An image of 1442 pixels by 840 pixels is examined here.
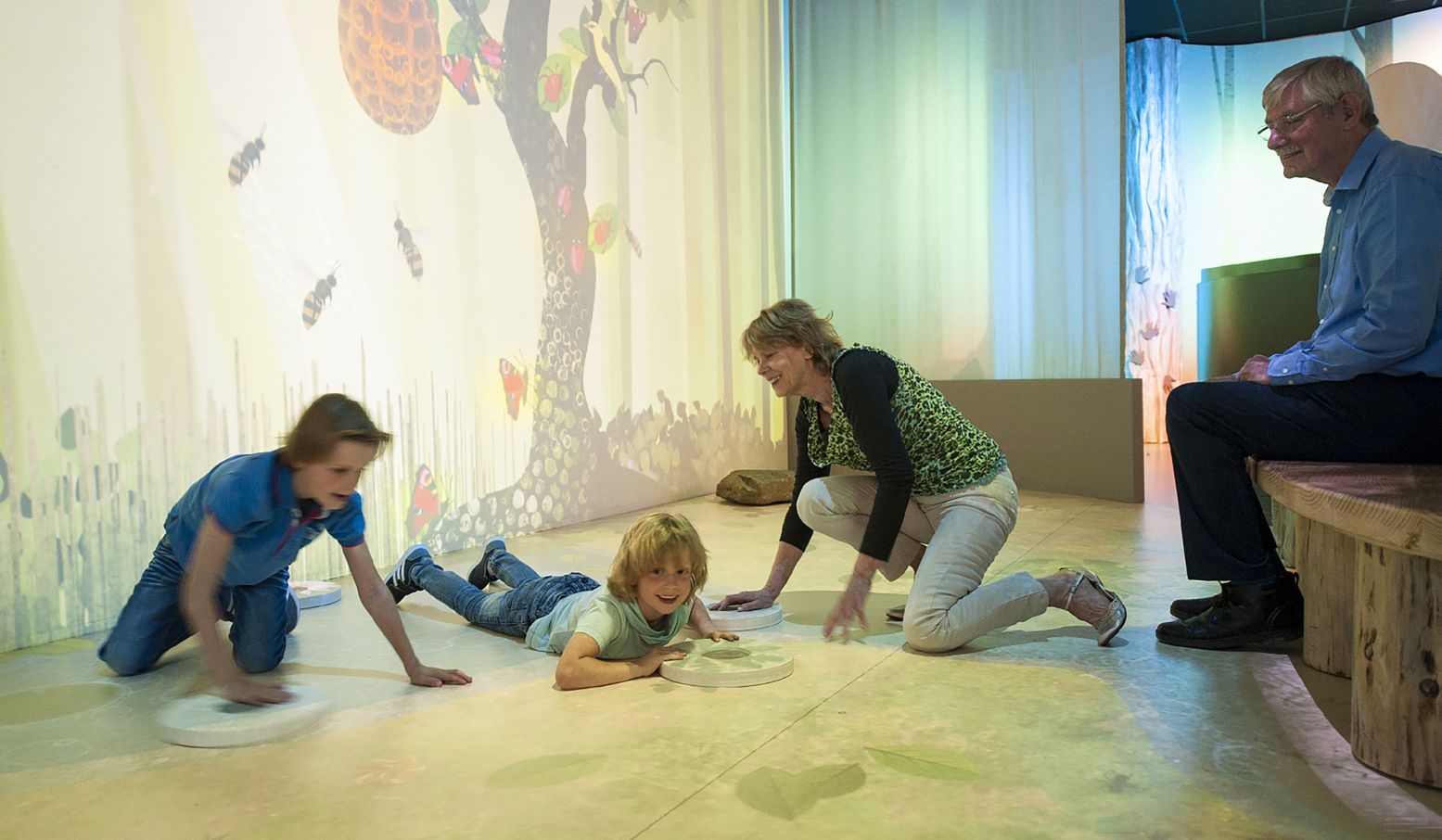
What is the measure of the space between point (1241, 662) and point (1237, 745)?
55 cm

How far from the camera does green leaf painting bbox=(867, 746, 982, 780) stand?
1.70 m

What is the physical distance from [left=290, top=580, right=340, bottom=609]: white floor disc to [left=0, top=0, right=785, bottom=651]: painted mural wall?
22cm

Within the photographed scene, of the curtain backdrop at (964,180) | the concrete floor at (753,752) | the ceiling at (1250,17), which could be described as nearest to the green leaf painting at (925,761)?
the concrete floor at (753,752)

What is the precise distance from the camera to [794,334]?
8.04ft

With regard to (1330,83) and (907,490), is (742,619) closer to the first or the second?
(907,490)

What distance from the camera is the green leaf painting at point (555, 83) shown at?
14.3ft

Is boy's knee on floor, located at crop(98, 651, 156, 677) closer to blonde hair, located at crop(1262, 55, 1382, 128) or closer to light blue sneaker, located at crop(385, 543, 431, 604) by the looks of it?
light blue sneaker, located at crop(385, 543, 431, 604)

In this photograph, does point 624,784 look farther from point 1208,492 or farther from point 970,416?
point 970,416

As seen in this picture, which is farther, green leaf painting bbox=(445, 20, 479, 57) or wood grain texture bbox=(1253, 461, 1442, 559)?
green leaf painting bbox=(445, 20, 479, 57)

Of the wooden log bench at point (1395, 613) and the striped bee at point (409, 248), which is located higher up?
the striped bee at point (409, 248)

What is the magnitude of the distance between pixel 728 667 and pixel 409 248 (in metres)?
2.23

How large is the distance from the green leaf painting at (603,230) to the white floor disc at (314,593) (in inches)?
80.1

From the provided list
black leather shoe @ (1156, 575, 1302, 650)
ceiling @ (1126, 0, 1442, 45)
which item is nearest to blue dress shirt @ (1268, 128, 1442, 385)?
black leather shoe @ (1156, 575, 1302, 650)

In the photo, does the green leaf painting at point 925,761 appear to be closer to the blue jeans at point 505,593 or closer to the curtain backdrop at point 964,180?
the blue jeans at point 505,593
